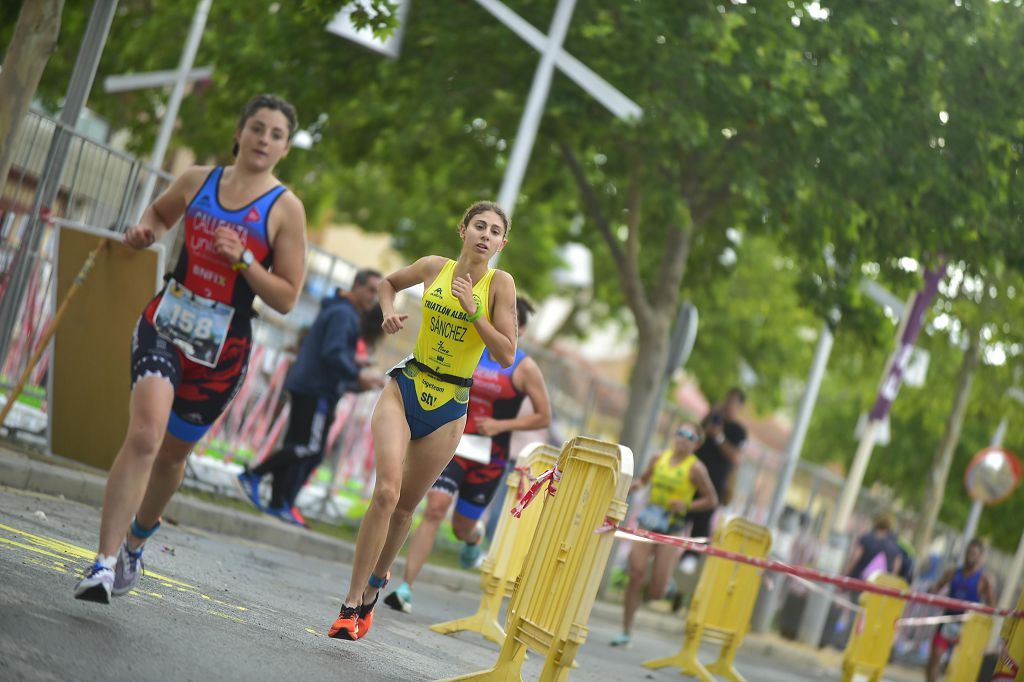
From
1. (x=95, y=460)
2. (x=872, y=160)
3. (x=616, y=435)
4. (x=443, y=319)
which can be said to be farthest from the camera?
(x=616, y=435)

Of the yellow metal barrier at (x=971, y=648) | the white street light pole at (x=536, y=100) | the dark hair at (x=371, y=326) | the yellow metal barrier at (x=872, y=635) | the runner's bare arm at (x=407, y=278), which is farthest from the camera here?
the white street light pole at (x=536, y=100)

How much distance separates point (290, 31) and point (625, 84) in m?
3.97

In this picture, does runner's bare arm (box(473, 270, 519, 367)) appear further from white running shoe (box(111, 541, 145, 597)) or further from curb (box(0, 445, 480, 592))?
curb (box(0, 445, 480, 592))

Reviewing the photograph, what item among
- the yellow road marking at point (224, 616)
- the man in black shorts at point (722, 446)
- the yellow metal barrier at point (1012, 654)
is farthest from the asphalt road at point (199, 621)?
the man in black shorts at point (722, 446)

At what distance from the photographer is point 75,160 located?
12422mm

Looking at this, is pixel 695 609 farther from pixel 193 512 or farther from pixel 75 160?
pixel 75 160

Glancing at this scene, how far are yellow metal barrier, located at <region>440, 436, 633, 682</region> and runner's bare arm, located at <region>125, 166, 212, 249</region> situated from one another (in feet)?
6.69

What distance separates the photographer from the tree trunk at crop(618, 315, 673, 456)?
18.8m

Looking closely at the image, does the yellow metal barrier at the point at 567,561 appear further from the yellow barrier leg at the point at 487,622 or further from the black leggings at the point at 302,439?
the black leggings at the point at 302,439

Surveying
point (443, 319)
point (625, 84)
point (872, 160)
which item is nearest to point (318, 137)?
point (625, 84)

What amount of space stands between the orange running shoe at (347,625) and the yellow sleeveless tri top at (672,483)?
7.10m

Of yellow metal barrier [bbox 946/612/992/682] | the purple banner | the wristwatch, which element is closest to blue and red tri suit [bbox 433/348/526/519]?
the wristwatch

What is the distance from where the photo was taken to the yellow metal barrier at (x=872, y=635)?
13391 mm

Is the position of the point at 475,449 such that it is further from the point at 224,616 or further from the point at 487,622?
the point at 224,616
